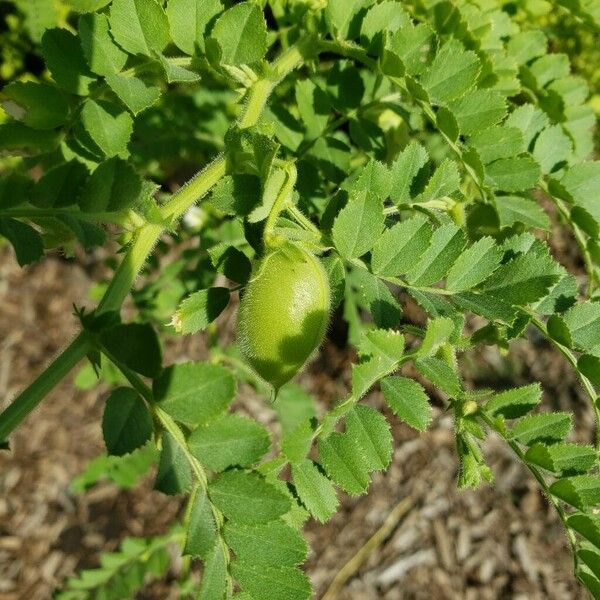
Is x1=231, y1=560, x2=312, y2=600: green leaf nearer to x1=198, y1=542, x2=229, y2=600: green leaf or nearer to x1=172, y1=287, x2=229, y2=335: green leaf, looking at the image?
x1=198, y1=542, x2=229, y2=600: green leaf

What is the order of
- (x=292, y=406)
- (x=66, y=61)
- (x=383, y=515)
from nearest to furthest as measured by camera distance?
1. (x=66, y=61)
2. (x=292, y=406)
3. (x=383, y=515)

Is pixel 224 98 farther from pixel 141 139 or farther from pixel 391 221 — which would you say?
pixel 391 221

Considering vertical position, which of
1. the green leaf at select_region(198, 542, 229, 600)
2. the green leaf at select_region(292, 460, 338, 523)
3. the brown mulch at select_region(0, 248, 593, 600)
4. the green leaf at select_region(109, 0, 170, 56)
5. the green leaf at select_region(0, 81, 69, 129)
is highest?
the green leaf at select_region(109, 0, 170, 56)

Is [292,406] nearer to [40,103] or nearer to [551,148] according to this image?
[551,148]

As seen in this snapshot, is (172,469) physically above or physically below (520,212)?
below

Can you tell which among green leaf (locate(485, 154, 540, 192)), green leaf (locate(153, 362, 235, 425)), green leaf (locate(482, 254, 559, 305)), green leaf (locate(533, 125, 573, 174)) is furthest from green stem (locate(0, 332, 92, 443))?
green leaf (locate(533, 125, 573, 174))

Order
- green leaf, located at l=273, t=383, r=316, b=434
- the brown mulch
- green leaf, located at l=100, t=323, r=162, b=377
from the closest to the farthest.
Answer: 1. green leaf, located at l=100, t=323, r=162, b=377
2. green leaf, located at l=273, t=383, r=316, b=434
3. the brown mulch

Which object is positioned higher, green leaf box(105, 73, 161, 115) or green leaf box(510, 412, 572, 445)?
green leaf box(105, 73, 161, 115)

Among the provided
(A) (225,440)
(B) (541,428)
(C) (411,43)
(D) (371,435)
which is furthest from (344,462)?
(C) (411,43)
